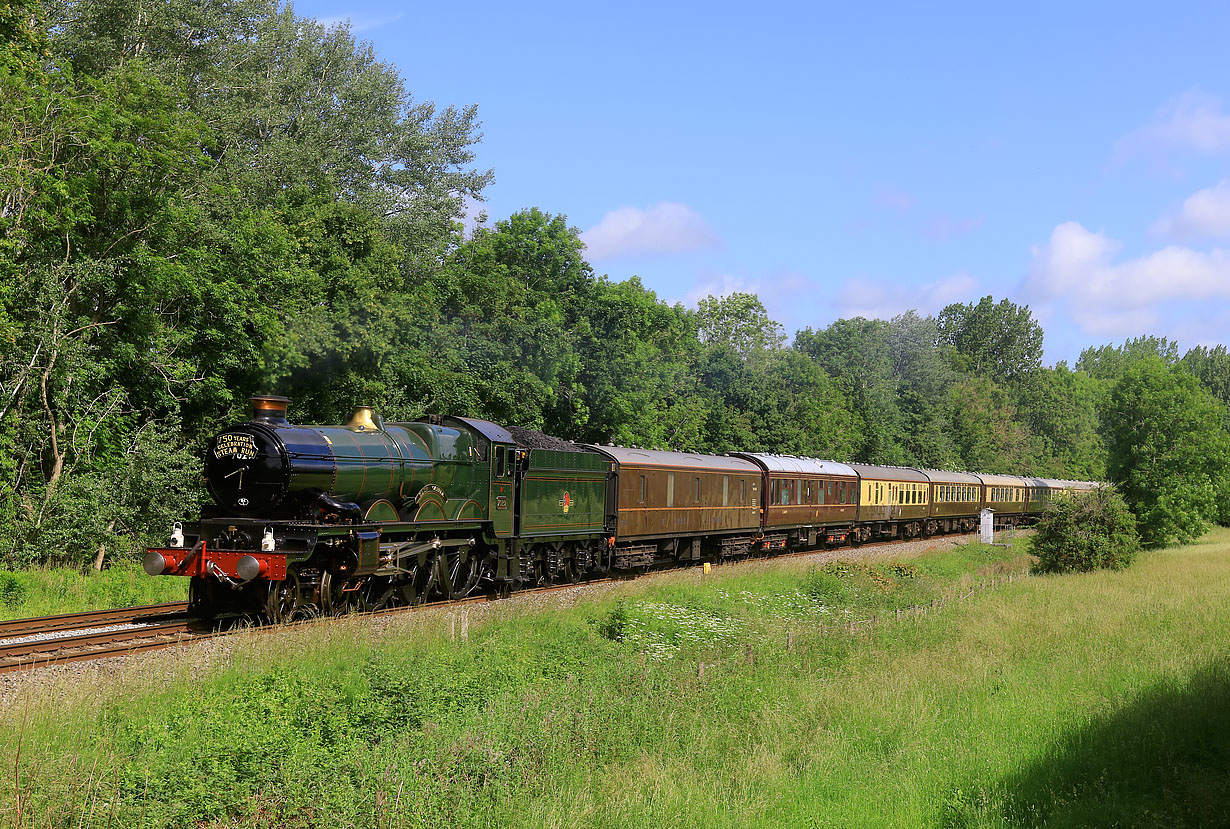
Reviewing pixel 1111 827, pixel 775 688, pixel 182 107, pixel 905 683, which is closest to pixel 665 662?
pixel 775 688

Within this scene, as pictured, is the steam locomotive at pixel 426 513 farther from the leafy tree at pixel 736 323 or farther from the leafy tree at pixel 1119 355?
the leafy tree at pixel 1119 355

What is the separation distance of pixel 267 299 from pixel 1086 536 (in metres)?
26.2

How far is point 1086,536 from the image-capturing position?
28.5m

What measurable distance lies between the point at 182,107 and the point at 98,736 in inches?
1085

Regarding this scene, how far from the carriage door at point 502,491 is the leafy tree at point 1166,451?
105 feet

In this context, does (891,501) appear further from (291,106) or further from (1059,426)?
(1059,426)

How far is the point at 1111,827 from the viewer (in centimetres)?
816

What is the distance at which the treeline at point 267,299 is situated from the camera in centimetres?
2070

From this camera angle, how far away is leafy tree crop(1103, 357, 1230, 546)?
129 ft

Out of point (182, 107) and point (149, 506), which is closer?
point (149, 506)

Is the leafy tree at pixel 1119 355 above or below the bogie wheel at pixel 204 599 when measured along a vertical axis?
above

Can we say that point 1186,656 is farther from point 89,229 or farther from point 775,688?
point 89,229

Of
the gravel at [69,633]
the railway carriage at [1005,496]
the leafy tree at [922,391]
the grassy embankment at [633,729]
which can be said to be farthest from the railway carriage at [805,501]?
the leafy tree at [922,391]

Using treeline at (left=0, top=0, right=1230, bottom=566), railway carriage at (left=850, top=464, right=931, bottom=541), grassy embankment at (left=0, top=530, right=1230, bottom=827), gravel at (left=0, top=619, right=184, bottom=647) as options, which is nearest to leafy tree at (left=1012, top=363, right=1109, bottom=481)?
treeline at (left=0, top=0, right=1230, bottom=566)
